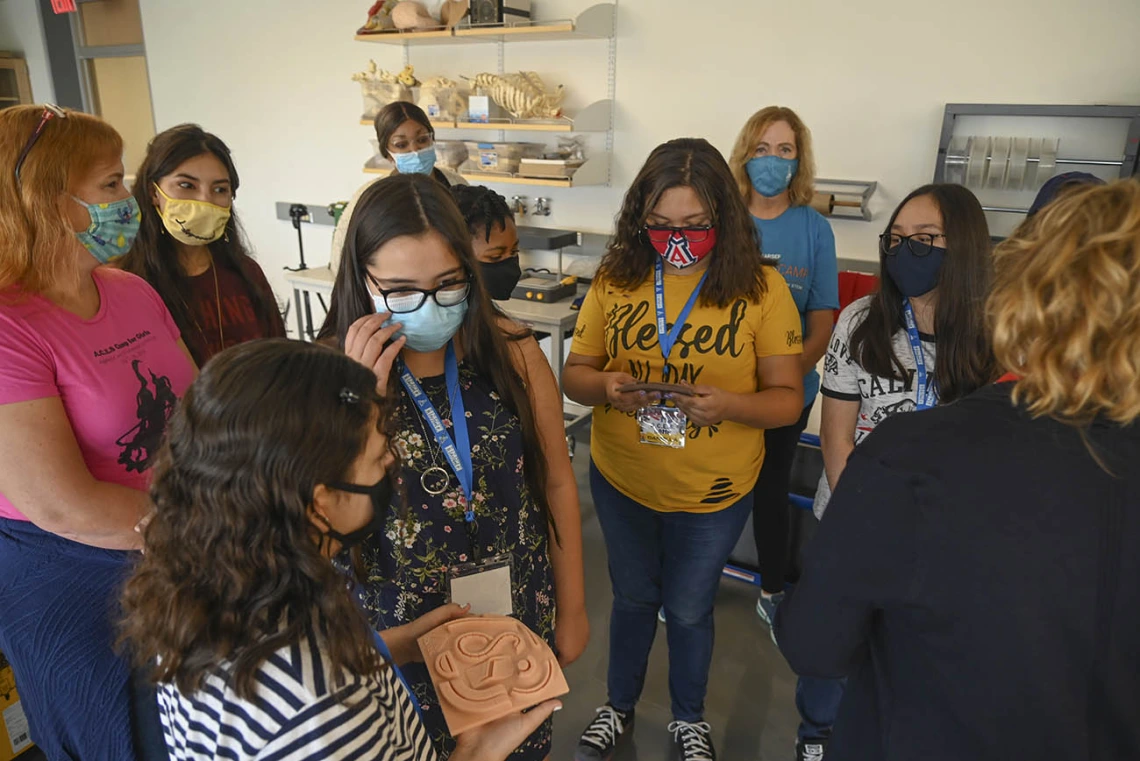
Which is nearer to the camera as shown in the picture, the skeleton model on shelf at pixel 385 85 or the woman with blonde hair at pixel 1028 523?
the woman with blonde hair at pixel 1028 523

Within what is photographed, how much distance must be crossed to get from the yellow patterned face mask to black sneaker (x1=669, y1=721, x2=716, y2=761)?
1.89 metres

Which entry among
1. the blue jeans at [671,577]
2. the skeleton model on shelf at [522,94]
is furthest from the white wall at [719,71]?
the blue jeans at [671,577]

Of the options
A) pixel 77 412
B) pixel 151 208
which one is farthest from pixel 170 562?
pixel 151 208

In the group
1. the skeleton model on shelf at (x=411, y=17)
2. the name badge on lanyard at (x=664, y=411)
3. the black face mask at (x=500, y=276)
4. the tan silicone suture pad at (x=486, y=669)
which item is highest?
the skeleton model on shelf at (x=411, y=17)

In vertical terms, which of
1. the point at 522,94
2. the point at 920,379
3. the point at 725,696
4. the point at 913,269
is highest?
the point at 522,94

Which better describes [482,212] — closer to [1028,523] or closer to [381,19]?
[1028,523]

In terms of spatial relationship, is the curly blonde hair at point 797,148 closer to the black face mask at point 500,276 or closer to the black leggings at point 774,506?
the black leggings at point 774,506

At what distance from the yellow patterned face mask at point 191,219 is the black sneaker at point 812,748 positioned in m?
2.12

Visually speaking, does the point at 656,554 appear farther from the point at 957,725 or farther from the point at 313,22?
the point at 313,22

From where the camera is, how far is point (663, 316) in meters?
1.72

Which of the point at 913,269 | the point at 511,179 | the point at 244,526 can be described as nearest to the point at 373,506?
the point at 244,526

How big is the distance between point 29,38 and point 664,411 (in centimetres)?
737

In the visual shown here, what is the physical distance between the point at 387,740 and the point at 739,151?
7.36 feet

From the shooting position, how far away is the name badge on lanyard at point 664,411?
1.69 metres
